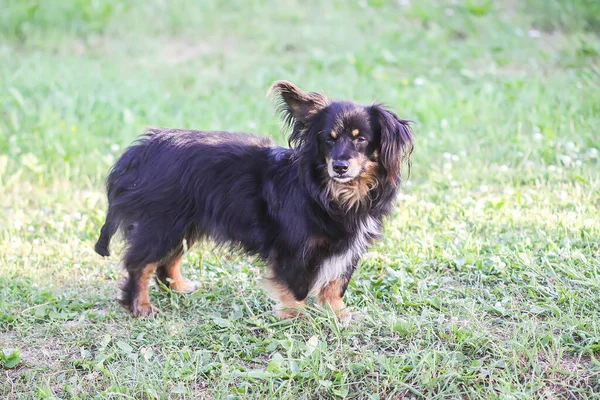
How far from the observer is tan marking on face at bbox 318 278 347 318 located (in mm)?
4090

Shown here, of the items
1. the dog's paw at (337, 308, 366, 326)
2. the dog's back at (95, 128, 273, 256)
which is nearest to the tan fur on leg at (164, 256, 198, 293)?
the dog's back at (95, 128, 273, 256)

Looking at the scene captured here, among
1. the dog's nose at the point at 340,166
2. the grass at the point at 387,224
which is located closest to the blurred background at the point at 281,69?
the grass at the point at 387,224

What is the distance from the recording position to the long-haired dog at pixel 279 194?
3877 millimetres

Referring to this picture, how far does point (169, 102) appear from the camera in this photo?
8000 mm

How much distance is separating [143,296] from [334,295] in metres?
1.14

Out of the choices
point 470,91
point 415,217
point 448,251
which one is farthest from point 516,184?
point 470,91

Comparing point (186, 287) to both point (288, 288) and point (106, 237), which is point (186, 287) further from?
point (288, 288)

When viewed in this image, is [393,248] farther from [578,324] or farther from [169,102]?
[169,102]

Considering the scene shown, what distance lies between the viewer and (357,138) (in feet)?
12.6

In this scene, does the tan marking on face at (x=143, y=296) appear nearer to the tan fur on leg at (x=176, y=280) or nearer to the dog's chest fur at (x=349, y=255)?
the tan fur on leg at (x=176, y=280)

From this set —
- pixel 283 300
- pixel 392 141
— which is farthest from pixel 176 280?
pixel 392 141

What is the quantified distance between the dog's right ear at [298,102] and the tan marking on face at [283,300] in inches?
36.5

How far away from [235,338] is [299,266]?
522 mm

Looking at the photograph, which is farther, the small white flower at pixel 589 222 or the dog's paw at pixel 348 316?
the small white flower at pixel 589 222
